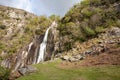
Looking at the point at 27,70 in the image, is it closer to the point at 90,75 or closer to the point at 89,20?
the point at 90,75

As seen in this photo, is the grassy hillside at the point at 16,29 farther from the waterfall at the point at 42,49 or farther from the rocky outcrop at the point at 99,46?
the rocky outcrop at the point at 99,46

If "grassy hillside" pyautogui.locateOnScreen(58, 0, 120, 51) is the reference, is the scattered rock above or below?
below

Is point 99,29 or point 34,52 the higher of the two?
point 99,29

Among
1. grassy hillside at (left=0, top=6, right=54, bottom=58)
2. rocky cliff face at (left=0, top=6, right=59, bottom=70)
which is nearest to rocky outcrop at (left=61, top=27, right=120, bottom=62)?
rocky cliff face at (left=0, top=6, right=59, bottom=70)

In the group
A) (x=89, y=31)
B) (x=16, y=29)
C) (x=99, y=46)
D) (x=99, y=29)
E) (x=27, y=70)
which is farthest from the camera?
(x=16, y=29)

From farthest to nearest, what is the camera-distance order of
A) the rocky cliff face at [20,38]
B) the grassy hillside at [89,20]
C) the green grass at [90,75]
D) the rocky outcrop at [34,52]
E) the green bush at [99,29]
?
the rocky cliff face at [20,38], the rocky outcrop at [34,52], the grassy hillside at [89,20], the green bush at [99,29], the green grass at [90,75]

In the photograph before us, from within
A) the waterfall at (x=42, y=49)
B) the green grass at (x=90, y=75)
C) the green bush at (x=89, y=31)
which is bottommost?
the green grass at (x=90, y=75)

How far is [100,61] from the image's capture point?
22.7 meters

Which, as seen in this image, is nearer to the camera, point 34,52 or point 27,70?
point 27,70

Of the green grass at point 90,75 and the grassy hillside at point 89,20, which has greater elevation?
the grassy hillside at point 89,20

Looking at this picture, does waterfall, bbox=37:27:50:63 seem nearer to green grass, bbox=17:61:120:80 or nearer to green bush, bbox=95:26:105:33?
green bush, bbox=95:26:105:33

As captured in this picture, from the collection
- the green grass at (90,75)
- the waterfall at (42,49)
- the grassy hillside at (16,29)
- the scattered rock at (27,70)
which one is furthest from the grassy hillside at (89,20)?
the grassy hillside at (16,29)

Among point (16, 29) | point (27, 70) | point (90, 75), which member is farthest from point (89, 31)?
point (16, 29)

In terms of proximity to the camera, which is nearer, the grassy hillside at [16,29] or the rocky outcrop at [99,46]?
the rocky outcrop at [99,46]
